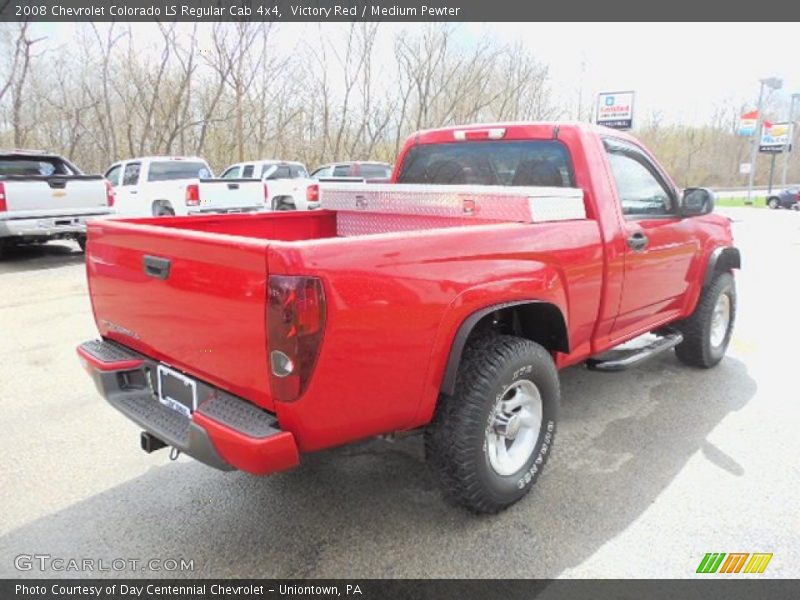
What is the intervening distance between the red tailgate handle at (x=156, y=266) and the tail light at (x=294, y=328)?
2.24ft

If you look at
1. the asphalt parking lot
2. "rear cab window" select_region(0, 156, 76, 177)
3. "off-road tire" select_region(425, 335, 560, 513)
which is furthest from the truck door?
"rear cab window" select_region(0, 156, 76, 177)

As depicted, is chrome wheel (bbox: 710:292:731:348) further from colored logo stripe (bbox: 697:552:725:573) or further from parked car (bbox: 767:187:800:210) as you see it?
parked car (bbox: 767:187:800:210)

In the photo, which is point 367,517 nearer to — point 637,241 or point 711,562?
point 711,562

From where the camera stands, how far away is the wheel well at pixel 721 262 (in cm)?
471

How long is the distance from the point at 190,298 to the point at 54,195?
9.06 meters

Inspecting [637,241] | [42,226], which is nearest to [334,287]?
[637,241]

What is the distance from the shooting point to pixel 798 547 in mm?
2676

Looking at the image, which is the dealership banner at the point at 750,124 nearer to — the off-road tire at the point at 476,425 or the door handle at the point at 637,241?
the door handle at the point at 637,241

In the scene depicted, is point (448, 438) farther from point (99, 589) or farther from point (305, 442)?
point (99, 589)

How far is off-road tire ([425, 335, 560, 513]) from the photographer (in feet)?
8.69

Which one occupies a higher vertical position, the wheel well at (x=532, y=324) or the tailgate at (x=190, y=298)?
the tailgate at (x=190, y=298)

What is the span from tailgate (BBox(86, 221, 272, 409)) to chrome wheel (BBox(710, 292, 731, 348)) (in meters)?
4.32

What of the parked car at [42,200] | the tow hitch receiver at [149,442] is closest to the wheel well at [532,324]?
the tow hitch receiver at [149,442]

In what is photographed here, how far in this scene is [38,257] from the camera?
1122 centimetres
